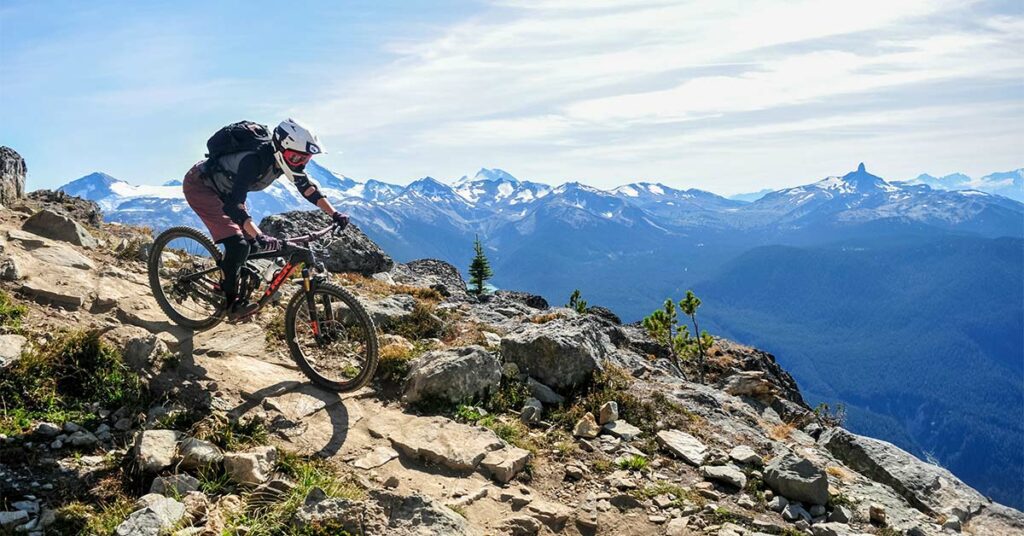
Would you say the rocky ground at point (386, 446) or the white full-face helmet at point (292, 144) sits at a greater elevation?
the white full-face helmet at point (292, 144)

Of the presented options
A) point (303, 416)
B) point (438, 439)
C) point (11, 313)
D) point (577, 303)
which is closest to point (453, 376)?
point (438, 439)

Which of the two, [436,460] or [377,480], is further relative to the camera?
[436,460]

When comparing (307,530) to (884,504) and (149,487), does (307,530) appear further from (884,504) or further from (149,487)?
(884,504)

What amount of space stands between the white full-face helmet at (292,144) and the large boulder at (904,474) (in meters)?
12.4

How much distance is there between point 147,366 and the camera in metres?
8.53

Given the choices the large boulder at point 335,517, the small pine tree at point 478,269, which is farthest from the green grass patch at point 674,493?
the small pine tree at point 478,269

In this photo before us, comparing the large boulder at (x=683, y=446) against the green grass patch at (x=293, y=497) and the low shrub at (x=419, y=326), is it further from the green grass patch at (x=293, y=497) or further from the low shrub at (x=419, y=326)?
the low shrub at (x=419, y=326)

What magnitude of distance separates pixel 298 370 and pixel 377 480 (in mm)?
3683

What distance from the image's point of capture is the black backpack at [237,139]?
9648 millimetres

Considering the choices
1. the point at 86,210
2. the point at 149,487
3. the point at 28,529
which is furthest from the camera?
the point at 86,210

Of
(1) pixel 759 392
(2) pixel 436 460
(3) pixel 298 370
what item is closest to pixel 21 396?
(3) pixel 298 370

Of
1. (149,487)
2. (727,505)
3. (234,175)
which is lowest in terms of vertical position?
(727,505)

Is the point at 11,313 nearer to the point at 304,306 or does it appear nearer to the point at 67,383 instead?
the point at 67,383

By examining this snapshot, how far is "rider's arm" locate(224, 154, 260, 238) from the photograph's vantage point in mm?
9367
